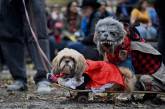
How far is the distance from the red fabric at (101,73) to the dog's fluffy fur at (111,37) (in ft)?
0.31

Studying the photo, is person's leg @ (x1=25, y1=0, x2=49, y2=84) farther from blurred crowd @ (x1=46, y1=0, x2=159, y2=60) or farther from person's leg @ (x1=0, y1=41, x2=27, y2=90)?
blurred crowd @ (x1=46, y1=0, x2=159, y2=60)

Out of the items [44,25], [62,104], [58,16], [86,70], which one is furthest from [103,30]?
[58,16]

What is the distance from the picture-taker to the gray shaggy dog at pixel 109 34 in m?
6.97

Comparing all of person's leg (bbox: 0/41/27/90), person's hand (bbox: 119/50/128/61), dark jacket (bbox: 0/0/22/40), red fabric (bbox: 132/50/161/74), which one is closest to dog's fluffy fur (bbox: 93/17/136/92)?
person's hand (bbox: 119/50/128/61)

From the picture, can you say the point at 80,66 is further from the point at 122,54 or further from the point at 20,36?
the point at 20,36

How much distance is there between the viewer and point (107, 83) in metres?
7.07

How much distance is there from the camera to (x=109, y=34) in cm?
698

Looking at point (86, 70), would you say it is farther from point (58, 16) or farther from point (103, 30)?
point (58, 16)

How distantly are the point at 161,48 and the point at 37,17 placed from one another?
1729mm


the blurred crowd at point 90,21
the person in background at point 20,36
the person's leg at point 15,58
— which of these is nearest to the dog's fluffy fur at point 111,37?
the blurred crowd at point 90,21

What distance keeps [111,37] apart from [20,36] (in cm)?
193

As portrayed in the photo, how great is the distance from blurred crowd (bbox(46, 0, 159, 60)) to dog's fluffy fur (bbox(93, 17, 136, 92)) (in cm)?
49

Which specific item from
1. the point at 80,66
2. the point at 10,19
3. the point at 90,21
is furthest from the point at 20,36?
the point at 90,21

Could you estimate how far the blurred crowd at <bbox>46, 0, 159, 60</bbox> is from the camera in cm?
1164
